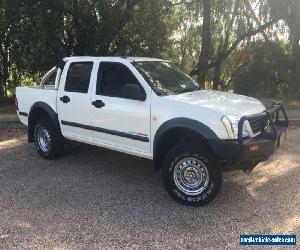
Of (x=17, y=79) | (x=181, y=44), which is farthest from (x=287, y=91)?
(x=17, y=79)

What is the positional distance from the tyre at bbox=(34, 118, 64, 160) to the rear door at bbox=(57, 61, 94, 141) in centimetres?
26

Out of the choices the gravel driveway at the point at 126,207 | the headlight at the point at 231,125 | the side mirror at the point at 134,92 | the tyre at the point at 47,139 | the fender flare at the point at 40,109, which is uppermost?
the side mirror at the point at 134,92

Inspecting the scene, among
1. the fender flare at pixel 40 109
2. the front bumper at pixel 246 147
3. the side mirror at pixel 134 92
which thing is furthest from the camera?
the fender flare at pixel 40 109

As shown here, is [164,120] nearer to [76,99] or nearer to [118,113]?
[118,113]

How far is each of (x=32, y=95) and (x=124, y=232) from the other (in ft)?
13.2

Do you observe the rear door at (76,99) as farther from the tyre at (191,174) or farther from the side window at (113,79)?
the tyre at (191,174)

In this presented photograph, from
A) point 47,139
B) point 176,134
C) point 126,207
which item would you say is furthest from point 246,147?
point 47,139

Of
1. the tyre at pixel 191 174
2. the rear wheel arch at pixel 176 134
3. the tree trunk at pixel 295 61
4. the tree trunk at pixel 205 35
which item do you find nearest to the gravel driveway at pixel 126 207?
the tyre at pixel 191 174

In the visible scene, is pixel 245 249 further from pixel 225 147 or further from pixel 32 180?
pixel 32 180

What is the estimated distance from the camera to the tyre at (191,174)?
5.43 m

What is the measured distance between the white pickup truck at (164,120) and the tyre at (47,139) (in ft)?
0.06

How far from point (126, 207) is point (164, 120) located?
1252 mm

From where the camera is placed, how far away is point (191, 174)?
18.4 feet

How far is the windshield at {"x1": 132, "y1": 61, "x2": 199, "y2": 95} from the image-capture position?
6.21 metres
